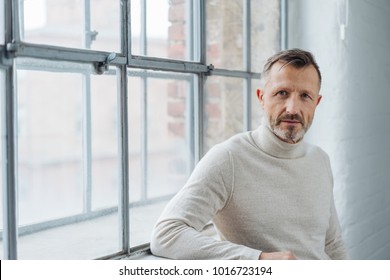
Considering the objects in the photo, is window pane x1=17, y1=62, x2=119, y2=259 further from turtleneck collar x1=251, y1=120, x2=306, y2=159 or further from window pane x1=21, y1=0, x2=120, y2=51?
turtleneck collar x1=251, y1=120, x2=306, y2=159

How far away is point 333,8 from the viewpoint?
7.19 feet

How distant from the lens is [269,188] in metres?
1.46

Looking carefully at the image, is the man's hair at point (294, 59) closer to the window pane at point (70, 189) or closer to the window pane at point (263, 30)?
the window pane at point (70, 189)

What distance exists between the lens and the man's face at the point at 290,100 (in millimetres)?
1479

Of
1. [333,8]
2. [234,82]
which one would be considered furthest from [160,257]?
[333,8]

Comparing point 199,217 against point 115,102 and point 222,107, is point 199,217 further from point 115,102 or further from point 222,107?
point 222,107

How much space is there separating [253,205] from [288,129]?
240 mm

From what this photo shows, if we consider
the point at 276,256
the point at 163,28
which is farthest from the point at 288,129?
the point at 163,28

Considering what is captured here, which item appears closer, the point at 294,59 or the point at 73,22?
the point at 294,59

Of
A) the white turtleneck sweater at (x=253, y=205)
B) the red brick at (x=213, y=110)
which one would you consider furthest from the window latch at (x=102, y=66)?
the red brick at (x=213, y=110)

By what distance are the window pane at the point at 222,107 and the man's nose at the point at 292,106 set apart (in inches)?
28.8

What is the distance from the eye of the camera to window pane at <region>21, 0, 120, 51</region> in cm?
145
